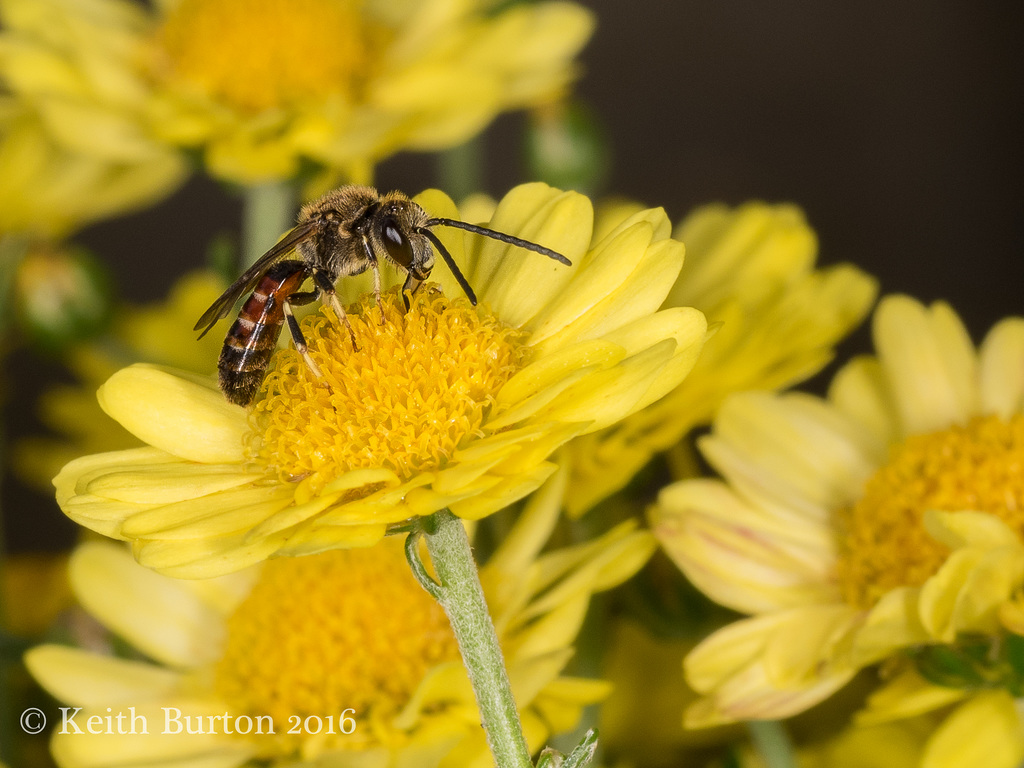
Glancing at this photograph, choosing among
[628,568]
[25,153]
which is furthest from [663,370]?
[25,153]

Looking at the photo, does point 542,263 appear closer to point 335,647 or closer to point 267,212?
point 335,647

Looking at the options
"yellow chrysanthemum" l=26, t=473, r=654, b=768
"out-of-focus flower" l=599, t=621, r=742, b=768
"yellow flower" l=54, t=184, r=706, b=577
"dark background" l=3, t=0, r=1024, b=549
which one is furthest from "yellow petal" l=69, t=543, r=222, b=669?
"dark background" l=3, t=0, r=1024, b=549

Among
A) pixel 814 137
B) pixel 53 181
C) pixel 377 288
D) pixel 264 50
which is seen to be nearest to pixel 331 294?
pixel 377 288

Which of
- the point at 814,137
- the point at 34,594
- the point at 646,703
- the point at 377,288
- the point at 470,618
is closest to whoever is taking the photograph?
the point at 470,618

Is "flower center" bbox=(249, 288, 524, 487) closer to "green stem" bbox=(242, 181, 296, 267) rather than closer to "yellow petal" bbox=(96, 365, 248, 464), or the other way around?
"yellow petal" bbox=(96, 365, 248, 464)

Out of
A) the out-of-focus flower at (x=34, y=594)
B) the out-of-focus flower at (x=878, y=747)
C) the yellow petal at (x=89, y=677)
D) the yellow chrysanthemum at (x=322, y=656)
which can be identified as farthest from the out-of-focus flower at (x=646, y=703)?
the out-of-focus flower at (x=34, y=594)

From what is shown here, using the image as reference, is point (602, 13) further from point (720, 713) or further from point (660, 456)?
point (720, 713)
